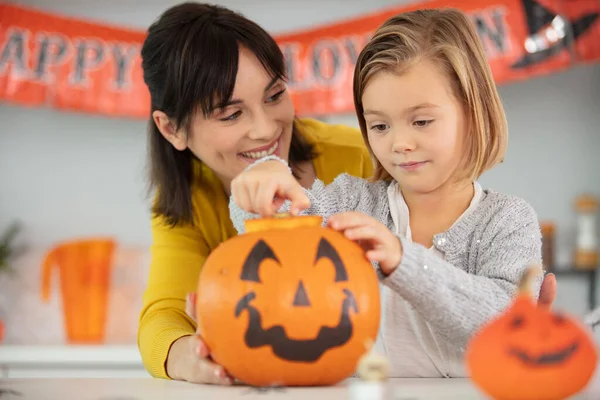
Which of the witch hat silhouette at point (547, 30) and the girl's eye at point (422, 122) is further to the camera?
the witch hat silhouette at point (547, 30)

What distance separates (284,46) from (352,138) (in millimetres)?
1916

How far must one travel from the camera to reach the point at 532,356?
0.59 metres

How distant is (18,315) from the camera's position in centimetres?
359

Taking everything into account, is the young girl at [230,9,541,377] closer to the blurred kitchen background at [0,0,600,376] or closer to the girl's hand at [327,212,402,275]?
the girl's hand at [327,212,402,275]

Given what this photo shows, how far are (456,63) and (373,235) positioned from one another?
1.31ft

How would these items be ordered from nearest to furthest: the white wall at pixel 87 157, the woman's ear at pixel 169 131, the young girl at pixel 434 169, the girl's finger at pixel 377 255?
1. the girl's finger at pixel 377 255
2. the young girl at pixel 434 169
3. the woman's ear at pixel 169 131
4. the white wall at pixel 87 157

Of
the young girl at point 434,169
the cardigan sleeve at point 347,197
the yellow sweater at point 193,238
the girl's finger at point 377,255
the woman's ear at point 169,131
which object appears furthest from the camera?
the woman's ear at point 169,131

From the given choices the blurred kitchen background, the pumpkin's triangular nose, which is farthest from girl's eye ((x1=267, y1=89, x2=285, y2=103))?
the blurred kitchen background

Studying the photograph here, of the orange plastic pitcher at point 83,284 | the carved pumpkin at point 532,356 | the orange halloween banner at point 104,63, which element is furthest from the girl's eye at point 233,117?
the orange plastic pitcher at point 83,284

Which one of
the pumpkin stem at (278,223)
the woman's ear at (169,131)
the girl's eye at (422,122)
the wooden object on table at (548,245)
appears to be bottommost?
the wooden object on table at (548,245)

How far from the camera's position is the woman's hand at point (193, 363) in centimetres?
85

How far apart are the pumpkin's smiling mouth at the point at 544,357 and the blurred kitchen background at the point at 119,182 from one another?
272 centimetres

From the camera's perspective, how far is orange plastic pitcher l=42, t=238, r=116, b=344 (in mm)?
3479

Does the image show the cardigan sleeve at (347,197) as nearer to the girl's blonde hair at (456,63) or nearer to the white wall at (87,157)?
the girl's blonde hair at (456,63)
